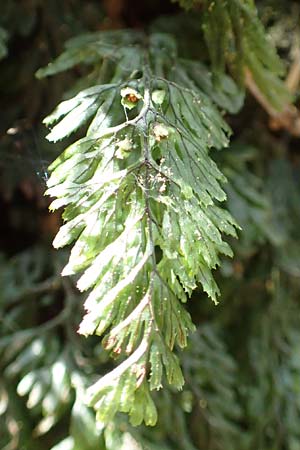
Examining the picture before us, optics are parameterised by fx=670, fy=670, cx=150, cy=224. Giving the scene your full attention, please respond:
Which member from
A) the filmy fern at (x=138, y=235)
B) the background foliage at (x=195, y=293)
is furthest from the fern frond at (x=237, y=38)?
the filmy fern at (x=138, y=235)

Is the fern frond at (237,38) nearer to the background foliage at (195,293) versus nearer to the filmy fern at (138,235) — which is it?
the background foliage at (195,293)

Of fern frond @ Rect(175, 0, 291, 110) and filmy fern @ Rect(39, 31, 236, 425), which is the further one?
fern frond @ Rect(175, 0, 291, 110)

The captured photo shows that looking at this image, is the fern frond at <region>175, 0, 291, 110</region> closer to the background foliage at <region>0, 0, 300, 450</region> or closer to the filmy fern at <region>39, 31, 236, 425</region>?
the background foliage at <region>0, 0, 300, 450</region>

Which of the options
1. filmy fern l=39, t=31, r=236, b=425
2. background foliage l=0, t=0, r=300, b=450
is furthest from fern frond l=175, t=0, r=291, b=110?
filmy fern l=39, t=31, r=236, b=425

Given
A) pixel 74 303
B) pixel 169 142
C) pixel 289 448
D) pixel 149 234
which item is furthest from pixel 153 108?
pixel 289 448

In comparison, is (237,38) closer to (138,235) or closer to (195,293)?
(138,235)

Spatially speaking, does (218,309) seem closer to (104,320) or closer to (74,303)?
(74,303)

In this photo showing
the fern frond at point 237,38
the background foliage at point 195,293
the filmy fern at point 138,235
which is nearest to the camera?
the filmy fern at point 138,235

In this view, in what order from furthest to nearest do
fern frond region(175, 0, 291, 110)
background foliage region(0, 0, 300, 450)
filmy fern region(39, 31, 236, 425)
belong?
1. background foliage region(0, 0, 300, 450)
2. fern frond region(175, 0, 291, 110)
3. filmy fern region(39, 31, 236, 425)
